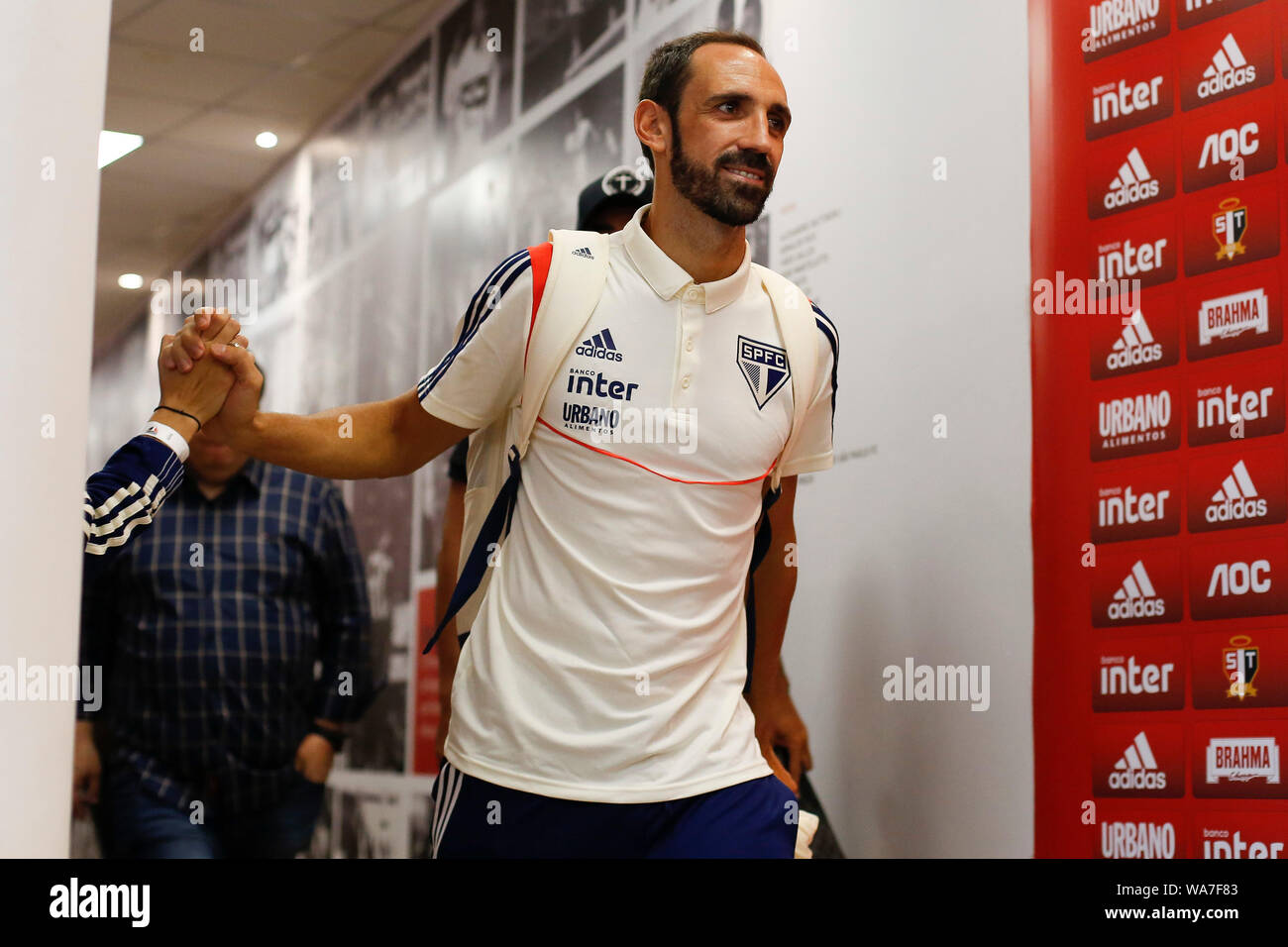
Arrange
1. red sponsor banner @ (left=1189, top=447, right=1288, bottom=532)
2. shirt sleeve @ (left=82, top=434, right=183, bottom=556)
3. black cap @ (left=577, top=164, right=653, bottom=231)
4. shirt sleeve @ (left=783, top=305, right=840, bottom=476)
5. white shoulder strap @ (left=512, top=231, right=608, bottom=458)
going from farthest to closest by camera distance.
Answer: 1. black cap @ (left=577, top=164, right=653, bottom=231)
2. red sponsor banner @ (left=1189, top=447, right=1288, bottom=532)
3. shirt sleeve @ (left=783, top=305, right=840, bottom=476)
4. white shoulder strap @ (left=512, top=231, right=608, bottom=458)
5. shirt sleeve @ (left=82, top=434, right=183, bottom=556)

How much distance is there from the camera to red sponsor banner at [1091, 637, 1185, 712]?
2833mm

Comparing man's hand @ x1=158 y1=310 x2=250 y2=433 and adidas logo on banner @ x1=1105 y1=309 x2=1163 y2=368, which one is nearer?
man's hand @ x1=158 y1=310 x2=250 y2=433

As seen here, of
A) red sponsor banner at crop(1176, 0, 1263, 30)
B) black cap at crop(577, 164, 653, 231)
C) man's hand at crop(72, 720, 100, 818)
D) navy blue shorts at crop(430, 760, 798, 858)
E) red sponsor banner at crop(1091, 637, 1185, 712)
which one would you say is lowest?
man's hand at crop(72, 720, 100, 818)

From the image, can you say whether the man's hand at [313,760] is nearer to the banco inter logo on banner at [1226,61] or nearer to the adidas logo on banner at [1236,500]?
the adidas logo on banner at [1236,500]

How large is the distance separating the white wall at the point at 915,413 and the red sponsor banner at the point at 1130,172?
0.21 meters

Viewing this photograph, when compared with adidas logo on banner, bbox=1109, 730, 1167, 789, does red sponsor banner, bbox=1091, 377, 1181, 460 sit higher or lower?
higher

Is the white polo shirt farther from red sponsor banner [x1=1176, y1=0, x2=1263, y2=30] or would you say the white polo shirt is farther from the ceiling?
the ceiling

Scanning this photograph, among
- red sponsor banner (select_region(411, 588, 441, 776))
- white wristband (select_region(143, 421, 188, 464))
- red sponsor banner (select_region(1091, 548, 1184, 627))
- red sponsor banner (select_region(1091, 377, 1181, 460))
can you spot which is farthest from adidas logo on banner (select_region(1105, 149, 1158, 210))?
red sponsor banner (select_region(411, 588, 441, 776))

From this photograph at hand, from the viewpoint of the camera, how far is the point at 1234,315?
2.76 m

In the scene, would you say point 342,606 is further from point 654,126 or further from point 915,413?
point 654,126

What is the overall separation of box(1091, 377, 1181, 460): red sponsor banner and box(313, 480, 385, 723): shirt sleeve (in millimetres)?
2315

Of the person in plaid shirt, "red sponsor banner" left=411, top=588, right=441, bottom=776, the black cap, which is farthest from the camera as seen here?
"red sponsor banner" left=411, top=588, right=441, bottom=776

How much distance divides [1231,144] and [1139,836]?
53.8 inches

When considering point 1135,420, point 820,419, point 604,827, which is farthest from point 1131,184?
point 604,827
